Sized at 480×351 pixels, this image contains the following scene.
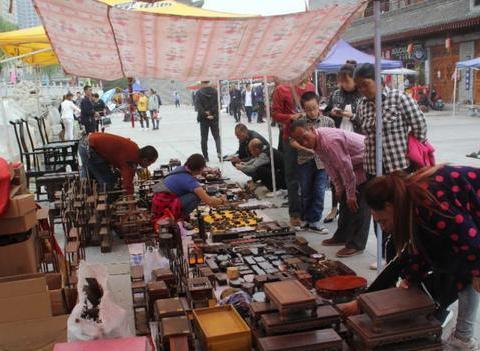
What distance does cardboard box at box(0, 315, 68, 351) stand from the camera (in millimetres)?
2934

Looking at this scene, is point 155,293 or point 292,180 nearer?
point 155,293

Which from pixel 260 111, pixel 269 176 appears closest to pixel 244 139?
pixel 269 176

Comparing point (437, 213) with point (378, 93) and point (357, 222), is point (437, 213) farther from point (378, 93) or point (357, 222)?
point (357, 222)

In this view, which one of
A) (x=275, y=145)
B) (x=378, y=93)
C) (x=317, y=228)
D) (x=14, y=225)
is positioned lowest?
(x=317, y=228)

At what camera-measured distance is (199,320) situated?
272 centimetres

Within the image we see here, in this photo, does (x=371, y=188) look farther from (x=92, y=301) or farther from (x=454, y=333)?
(x=92, y=301)

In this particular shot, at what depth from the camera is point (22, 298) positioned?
2.96 meters

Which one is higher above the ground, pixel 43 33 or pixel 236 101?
pixel 43 33

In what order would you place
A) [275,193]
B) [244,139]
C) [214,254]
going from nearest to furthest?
[214,254], [275,193], [244,139]

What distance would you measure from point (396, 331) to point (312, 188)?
10.7 feet

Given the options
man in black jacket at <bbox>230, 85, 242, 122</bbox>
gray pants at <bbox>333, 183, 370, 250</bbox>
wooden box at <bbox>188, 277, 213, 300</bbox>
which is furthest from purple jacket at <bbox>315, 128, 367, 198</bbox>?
man in black jacket at <bbox>230, 85, 242, 122</bbox>

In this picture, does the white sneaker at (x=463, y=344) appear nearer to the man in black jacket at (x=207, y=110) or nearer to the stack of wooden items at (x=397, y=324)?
the stack of wooden items at (x=397, y=324)

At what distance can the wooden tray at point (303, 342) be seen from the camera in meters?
2.26

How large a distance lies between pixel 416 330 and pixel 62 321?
199cm
